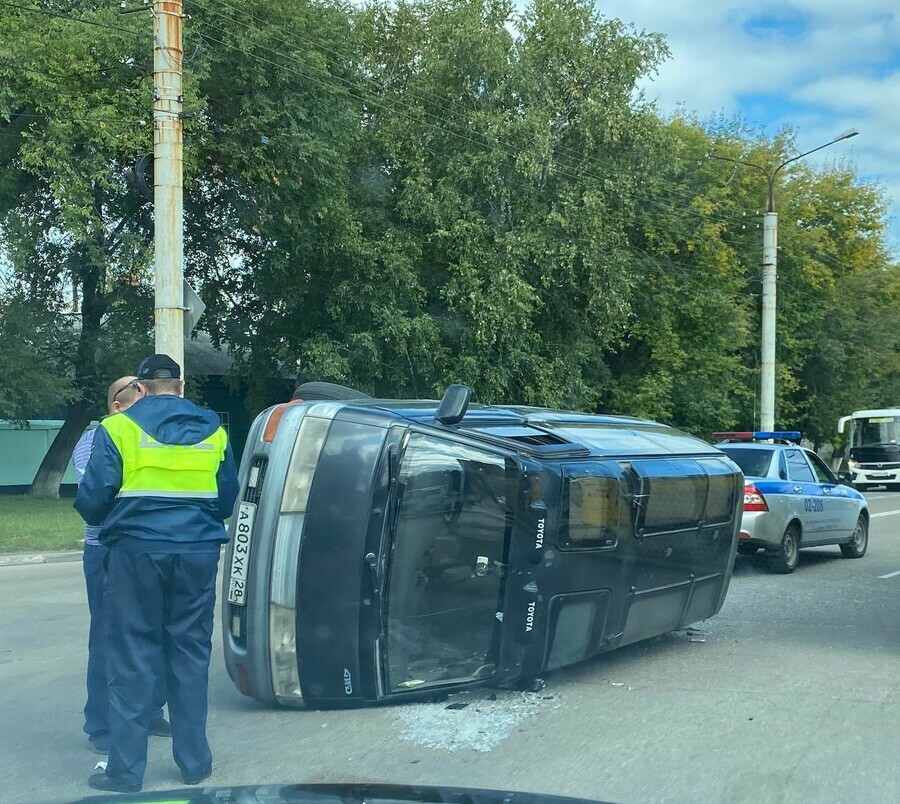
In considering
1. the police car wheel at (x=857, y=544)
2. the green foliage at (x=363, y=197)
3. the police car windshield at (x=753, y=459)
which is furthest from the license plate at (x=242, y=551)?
the green foliage at (x=363, y=197)

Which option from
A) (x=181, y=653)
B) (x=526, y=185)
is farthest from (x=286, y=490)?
(x=526, y=185)

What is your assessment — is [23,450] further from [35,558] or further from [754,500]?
[754,500]

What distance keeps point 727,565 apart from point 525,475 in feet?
9.60

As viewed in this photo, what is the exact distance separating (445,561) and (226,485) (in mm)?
1370

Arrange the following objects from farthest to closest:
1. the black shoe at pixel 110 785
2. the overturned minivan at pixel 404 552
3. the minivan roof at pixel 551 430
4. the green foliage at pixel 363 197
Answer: the green foliage at pixel 363 197 → the minivan roof at pixel 551 430 → the overturned minivan at pixel 404 552 → the black shoe at pixel 110 785

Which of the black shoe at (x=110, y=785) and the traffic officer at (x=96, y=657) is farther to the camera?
the traffic officer at (x=96, y=657)

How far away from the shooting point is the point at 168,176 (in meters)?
14.3

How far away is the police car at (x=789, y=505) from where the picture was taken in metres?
12.2

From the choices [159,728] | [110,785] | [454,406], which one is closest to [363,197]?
[454,406]

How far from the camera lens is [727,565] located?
322 inches

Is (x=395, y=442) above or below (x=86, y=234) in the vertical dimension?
below

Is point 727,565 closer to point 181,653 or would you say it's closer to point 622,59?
point 181,653

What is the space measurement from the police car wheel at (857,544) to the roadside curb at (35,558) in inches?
405

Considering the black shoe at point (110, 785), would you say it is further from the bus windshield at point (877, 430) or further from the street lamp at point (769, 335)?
the bus windshield at point (877, 430)
